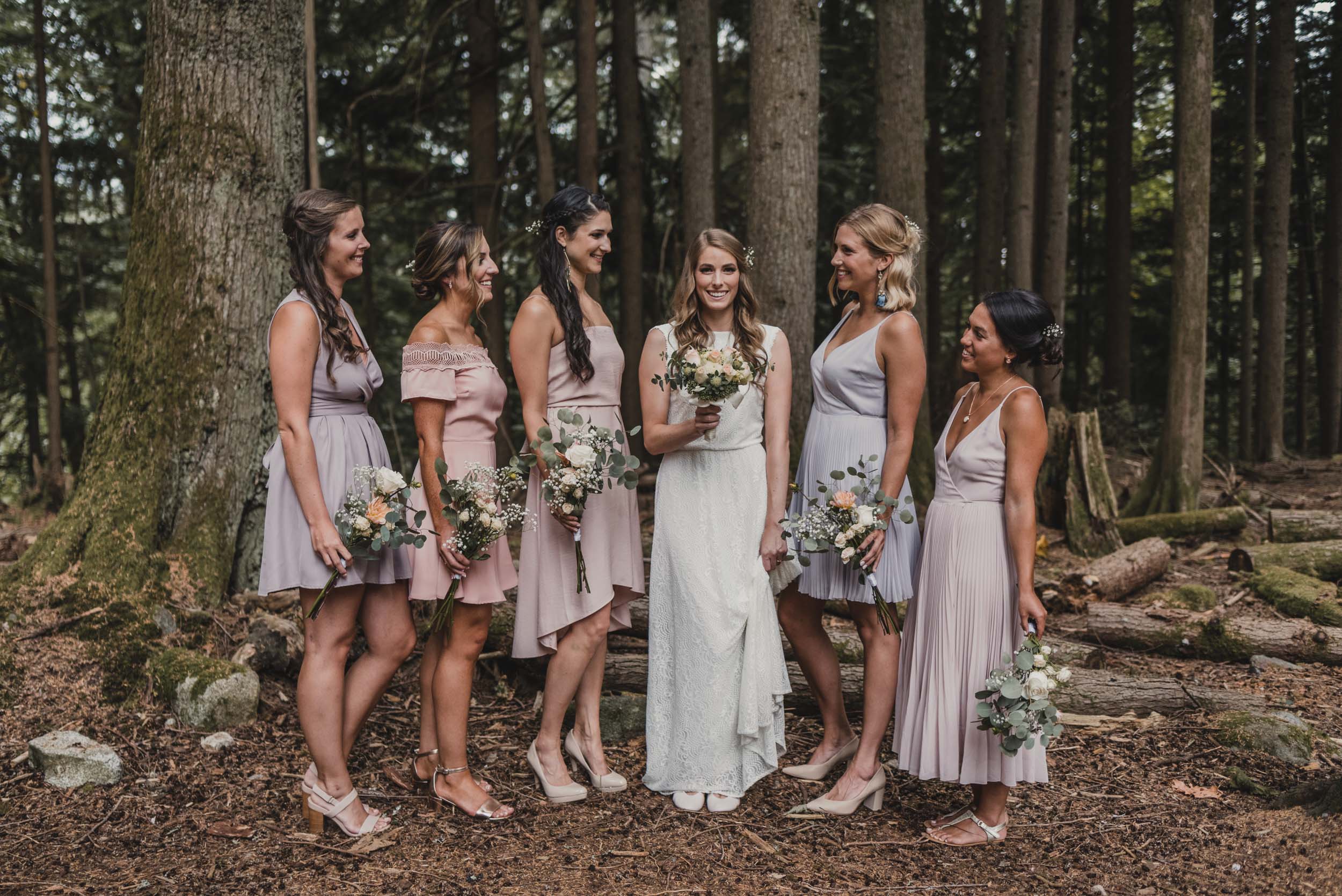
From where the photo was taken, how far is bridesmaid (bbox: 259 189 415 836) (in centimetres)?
365

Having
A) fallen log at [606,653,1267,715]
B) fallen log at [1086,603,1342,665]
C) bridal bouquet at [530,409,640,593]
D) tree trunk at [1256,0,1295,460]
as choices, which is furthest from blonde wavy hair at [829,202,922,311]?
tree trunk at [1256,0,1295,460]

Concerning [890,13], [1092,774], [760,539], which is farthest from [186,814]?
[890,13]

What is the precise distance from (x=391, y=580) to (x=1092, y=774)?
11.6 feet

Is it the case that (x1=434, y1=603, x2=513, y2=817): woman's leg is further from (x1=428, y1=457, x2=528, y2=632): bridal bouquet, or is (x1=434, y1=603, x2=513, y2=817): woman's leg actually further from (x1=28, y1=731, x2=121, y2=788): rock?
(x1=28, y1=731, x2=121, y2=788): rock

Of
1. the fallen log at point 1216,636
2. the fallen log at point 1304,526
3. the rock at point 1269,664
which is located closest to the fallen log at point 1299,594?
the fallen log at point 1216,636

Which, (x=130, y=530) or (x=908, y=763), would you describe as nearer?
(x=908, y=763)

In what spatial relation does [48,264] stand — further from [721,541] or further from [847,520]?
[847,520]

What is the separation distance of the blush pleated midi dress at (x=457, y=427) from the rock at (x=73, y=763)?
5.83 feet

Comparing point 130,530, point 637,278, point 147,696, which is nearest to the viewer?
point 147,696

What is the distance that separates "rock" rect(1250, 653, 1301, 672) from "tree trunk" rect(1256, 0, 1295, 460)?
36.5 feet

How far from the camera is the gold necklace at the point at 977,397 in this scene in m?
3.93

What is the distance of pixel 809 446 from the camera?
14.4 feet

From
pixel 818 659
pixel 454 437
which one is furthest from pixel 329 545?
Result: pixel 818 659

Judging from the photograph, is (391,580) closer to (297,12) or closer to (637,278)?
(297,12)
